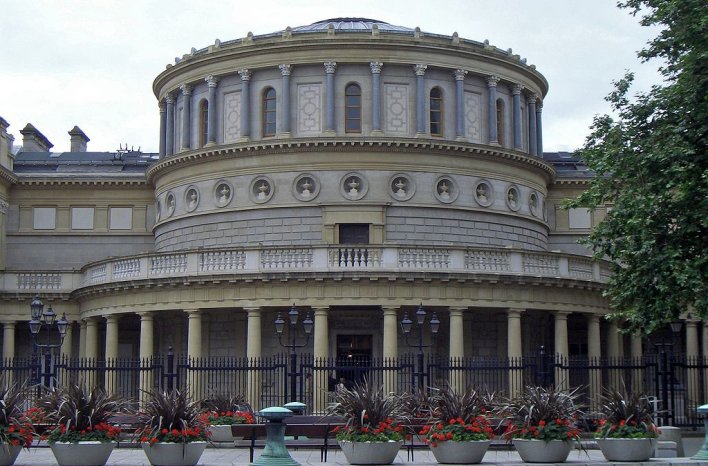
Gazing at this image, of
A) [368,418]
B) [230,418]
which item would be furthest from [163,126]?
[368,418]

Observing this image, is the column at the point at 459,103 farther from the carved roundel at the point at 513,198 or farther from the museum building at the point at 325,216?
the carved roundel at the point at 513,198

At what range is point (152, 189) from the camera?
61.8 meters

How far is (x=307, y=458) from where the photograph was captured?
91.7 ft

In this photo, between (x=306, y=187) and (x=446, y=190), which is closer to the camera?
(x=306, y=187)

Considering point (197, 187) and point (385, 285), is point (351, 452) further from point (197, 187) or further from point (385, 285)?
point (197, 187)

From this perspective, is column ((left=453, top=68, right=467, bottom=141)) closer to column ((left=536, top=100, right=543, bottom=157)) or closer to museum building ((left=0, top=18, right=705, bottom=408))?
museum building ((left=0, top=18, right=705, bottom=408))

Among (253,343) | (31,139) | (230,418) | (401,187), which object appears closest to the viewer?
(230,418)

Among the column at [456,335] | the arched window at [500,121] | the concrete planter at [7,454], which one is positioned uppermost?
the arched window at [500,121]

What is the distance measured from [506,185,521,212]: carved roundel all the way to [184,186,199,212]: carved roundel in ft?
48.2

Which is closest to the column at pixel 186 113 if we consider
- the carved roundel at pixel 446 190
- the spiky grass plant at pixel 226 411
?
the carved roundel at pixel 446 190

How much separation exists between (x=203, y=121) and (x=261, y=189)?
581cm

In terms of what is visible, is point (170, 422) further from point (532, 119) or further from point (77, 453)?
point (532, 119)

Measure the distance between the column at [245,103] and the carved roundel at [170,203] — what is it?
5.26m

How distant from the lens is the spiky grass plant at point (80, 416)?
2423 centimetres
